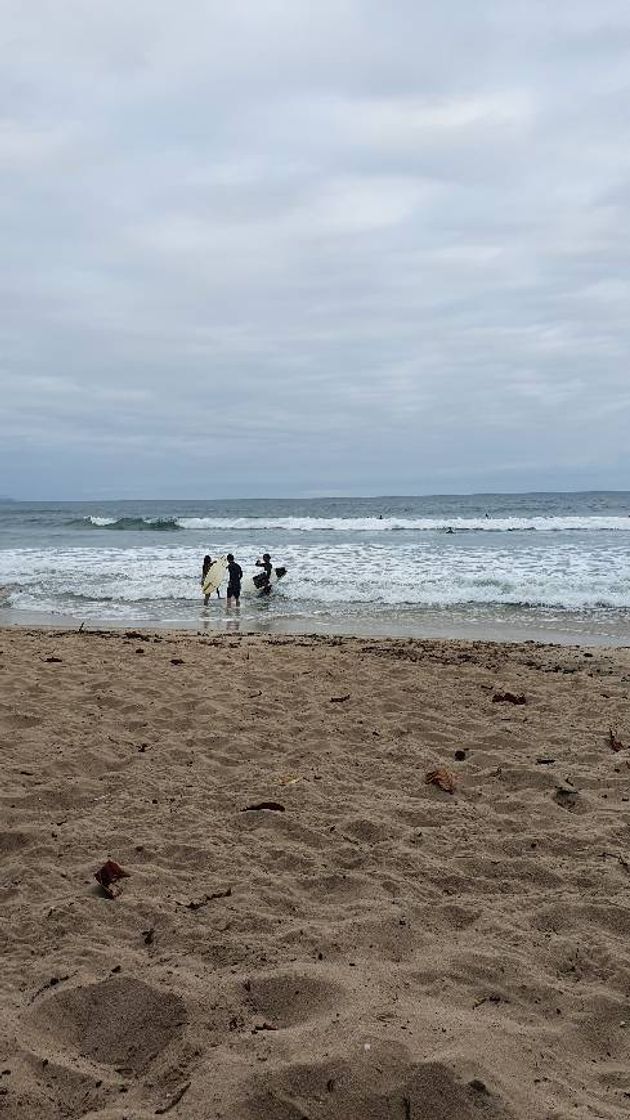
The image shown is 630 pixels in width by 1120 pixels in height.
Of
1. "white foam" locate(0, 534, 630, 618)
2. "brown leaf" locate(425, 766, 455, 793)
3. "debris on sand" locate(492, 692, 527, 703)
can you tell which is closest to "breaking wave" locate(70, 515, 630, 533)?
"white foam" locate(0, 534, 630, 618)

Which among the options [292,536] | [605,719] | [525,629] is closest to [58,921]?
[605,719]

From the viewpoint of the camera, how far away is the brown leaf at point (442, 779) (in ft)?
14.2

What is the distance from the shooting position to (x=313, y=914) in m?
3.03

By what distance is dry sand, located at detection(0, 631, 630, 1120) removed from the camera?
2158 mm

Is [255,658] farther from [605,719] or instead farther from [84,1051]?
[84,1051]

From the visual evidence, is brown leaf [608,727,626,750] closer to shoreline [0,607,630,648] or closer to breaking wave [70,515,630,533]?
shoreline [0,607,630,648]

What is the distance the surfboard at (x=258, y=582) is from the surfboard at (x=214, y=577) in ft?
1.99

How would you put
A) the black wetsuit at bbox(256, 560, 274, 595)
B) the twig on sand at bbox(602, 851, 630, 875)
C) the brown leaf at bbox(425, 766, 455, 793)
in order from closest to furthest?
1. the twig on sand at bbox(602, 851, 630, 875)
2. the brown leaf at bbox(425, 766, 455, 793)
3. the black wetsuit at bbox(256, 560, 274, 595)

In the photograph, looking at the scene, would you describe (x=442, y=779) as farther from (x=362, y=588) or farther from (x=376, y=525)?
(x=376, y=525)

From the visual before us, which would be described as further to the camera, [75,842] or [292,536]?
[292,536]

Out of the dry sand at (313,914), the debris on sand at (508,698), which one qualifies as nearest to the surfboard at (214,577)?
the dry sand at (313,914)

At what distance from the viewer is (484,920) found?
299cm

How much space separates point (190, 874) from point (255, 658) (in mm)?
5087

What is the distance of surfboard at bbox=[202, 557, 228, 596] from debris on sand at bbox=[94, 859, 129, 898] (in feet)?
39.8
